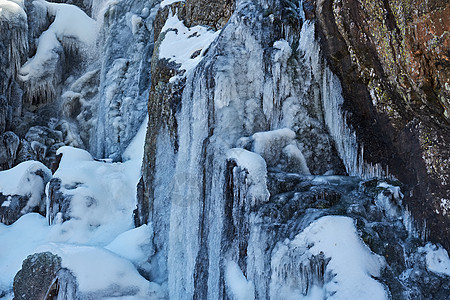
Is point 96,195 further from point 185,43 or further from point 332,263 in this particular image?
point 332,263

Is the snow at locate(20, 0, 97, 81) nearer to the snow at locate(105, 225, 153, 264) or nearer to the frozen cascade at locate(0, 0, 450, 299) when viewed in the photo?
the frozen cascade at locate(0, 0, 450, 299)

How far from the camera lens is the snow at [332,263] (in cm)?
427

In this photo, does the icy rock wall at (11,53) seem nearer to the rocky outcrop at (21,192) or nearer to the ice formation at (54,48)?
the ice formation at (54,48)

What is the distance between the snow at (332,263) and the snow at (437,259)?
1.44ft

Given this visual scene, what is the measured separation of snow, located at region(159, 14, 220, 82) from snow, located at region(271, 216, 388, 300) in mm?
4748

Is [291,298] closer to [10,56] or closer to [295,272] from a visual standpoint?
[295,272]

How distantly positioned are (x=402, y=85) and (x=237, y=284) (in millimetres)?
3082

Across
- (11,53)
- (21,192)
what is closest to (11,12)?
(11,53)

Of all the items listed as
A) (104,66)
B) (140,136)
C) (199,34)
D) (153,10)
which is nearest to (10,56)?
(104,66)

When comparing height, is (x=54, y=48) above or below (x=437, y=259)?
above

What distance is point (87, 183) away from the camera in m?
11.5

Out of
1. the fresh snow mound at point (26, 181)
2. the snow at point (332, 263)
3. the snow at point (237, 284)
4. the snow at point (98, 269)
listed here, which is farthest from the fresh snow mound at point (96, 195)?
the snow at point (332, 263)

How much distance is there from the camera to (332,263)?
4516 millimetres

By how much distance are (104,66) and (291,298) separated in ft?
42.6
